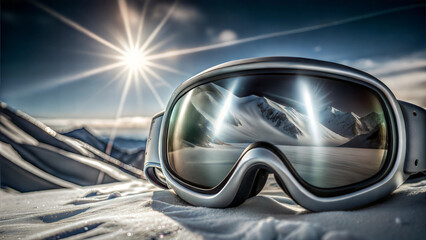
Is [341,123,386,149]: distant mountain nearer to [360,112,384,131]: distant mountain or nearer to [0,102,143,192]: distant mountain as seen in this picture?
[360,112,384,131]: distant mountain

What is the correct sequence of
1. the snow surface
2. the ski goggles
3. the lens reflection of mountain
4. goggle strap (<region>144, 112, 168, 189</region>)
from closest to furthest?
the snow surface < the ski goggles < the lens reflection of mountain < goggle strap (<region>144, 112, 168, 189</region>)

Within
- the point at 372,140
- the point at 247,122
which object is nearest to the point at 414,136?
the point at 372,140

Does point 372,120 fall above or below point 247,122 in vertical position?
below

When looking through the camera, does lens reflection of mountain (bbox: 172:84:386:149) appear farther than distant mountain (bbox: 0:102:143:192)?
No

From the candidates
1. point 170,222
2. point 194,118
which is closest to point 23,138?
point 194,118

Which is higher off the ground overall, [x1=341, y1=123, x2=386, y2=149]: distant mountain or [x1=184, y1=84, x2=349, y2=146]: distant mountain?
[x1=184, y1=84, x2=349, y2=146]: distant mountain

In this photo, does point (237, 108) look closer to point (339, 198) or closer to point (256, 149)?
point (256, 149)

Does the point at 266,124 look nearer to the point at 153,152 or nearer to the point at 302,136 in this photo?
the point at 302,136

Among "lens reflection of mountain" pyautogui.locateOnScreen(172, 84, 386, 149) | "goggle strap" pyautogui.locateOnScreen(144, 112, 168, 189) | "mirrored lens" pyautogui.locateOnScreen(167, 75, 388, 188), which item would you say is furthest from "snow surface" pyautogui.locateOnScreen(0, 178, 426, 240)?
"goggle strap" pyautogui.locateOnScreen(144, 112, 168, 189)
